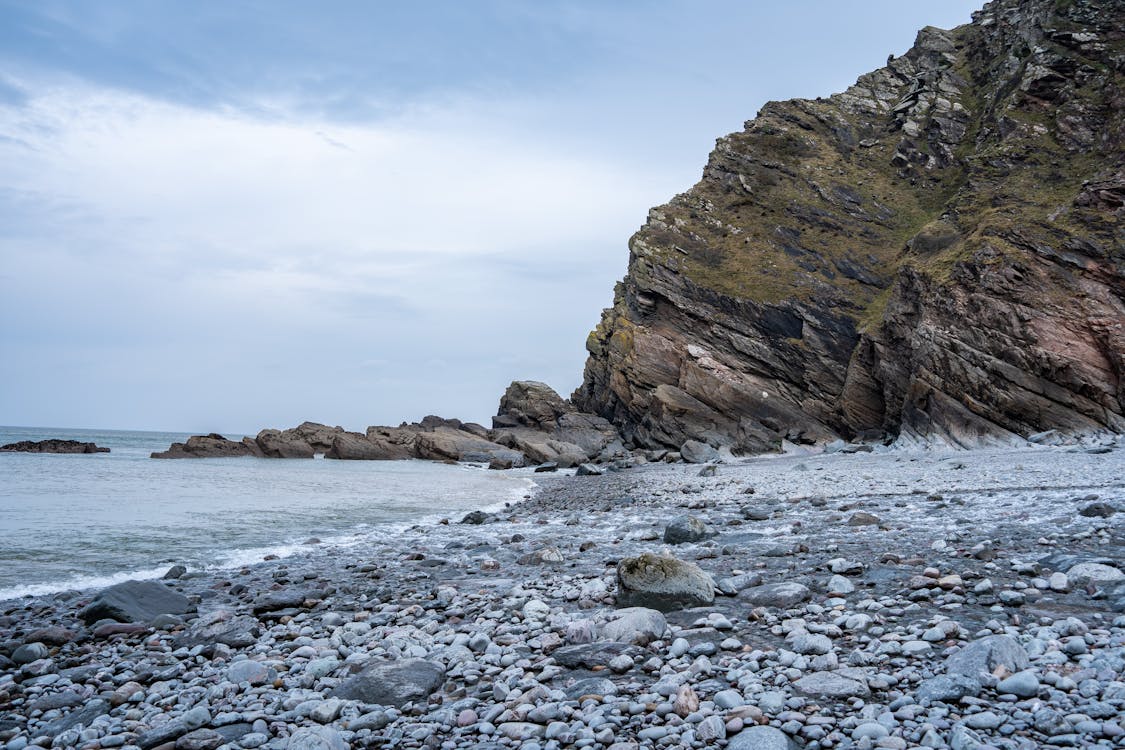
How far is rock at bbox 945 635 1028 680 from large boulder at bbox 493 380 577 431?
70079 mm

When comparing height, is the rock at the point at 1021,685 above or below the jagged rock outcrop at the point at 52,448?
above

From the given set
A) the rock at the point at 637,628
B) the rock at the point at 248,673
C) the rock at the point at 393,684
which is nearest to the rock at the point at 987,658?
the rock at the point at 637,628

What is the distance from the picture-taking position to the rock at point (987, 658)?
464cm

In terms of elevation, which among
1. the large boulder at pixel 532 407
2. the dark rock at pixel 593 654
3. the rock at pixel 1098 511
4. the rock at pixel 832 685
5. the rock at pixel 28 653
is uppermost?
the large boulder at pixel 532 407

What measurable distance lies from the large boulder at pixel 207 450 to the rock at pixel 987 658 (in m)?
69.7

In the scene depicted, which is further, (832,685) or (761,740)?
(832,685)

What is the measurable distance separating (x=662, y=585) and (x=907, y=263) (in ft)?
142

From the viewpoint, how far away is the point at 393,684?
18.1 feet

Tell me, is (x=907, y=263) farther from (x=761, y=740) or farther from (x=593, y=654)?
(x=761, y=740)

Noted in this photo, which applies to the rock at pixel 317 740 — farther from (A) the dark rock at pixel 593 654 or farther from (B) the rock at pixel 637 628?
(B) the rock at pixel 637 628

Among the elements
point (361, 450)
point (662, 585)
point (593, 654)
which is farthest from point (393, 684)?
point (361, 450)

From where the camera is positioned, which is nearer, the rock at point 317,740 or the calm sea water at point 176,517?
the rock at point 317,740

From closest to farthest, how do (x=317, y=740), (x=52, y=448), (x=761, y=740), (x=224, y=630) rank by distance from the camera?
1. (x=761, y=740)
2. (x=317, y=740)
3. (x=224, y=630)
4. (x=52, y=448)

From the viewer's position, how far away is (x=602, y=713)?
15.6 ft
